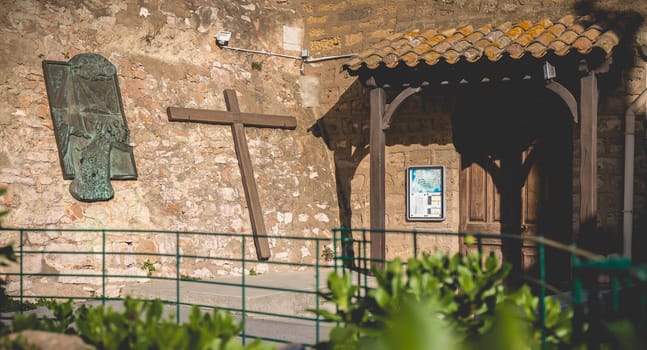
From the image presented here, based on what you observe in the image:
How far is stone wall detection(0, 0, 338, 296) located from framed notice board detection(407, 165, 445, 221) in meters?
1.36

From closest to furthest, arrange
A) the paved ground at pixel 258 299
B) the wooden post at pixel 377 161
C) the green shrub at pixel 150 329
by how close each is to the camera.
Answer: the green shrub at pixel 150 329 < the paved ground at pixel 258 299 < the wooden post at pixel 377 161

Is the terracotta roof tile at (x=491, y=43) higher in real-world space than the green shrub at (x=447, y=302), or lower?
higher

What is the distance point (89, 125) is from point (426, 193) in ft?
14.4

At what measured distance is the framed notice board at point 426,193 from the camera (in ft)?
31.6

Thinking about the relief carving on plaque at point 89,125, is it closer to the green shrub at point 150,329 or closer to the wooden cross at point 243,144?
the wooden cross at point 243,144

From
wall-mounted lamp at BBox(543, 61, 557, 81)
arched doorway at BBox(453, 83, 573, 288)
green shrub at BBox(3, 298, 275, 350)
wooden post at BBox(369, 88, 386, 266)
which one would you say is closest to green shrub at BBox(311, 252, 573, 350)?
green shrub at BBox(3, 298, 275, 350)

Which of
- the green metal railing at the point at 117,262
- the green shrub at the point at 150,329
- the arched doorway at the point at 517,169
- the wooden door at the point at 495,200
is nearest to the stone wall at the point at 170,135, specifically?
the green metal railing at the point at 117,262

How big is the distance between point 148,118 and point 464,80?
12.8 ft

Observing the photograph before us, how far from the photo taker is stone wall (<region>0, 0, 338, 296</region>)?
8.13 m

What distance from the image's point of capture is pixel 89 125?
28.0 ft

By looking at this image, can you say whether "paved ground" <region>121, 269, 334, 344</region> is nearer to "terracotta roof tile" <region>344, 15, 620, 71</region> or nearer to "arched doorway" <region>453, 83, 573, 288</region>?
"arched doorway" <region>453, 83, 573, 288</region>

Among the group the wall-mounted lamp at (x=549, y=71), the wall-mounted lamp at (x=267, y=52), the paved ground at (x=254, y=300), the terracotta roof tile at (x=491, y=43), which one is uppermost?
the wall-mounted lamp at (x=267, y=52)

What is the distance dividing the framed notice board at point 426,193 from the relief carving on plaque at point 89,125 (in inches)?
143

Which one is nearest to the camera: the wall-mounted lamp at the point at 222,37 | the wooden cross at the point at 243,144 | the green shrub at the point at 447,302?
the green shrub at the point at 447,302
